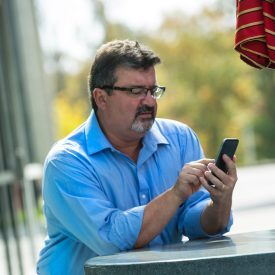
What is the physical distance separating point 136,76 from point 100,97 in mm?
193

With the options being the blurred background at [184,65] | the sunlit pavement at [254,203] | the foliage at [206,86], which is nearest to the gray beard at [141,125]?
the sunlit pavement at [254,203]

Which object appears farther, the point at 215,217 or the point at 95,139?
the point at 95,139

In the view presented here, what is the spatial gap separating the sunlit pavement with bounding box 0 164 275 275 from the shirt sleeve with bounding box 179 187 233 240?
2.21m

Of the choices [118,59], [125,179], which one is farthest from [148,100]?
[125,179]

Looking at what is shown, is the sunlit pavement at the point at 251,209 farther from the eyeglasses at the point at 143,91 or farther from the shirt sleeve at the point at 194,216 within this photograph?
the eyeglasses at the point at 143,91

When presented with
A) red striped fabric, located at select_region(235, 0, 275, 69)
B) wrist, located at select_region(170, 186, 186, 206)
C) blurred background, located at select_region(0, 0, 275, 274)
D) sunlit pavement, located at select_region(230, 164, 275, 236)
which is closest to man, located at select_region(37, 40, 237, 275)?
wrist, located at select_region(170, 186, 186, 206)

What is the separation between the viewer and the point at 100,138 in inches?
126

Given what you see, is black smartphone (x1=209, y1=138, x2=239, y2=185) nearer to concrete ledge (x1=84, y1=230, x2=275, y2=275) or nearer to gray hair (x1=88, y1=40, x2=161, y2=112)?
concrete ledge (x1=84, y1=230, x2=275, y2=275)

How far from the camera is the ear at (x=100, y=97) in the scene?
329 cm

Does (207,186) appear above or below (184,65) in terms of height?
below

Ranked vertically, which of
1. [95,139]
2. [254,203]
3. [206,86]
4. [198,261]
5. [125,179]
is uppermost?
[206,86]

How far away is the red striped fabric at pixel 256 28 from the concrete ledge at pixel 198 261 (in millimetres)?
688

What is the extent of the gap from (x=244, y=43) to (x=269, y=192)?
600 inches

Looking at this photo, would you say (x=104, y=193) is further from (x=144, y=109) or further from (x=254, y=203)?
(x=254, y=203)
